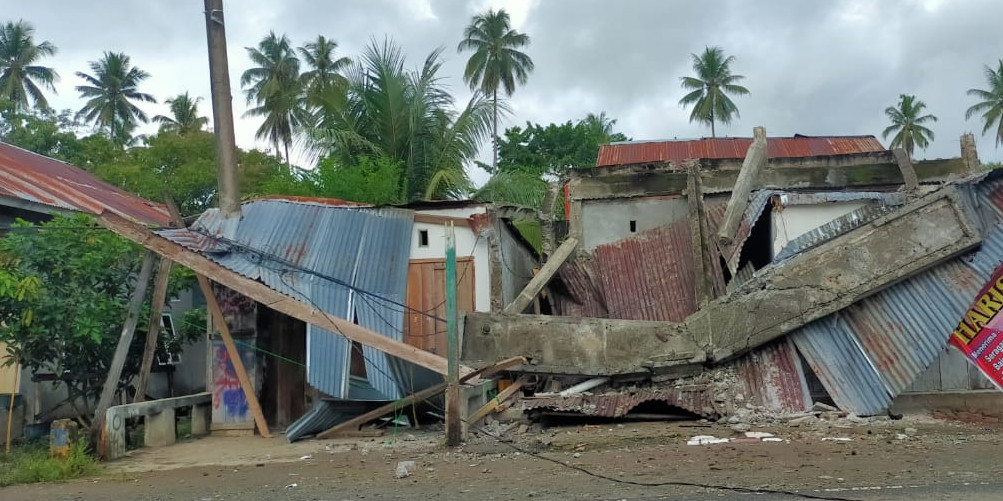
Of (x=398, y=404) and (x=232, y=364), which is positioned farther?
(x=232, y=364)

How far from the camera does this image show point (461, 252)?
40.7 ft

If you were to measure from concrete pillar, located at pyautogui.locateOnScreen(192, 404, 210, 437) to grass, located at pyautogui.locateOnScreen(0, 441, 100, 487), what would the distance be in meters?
2.26

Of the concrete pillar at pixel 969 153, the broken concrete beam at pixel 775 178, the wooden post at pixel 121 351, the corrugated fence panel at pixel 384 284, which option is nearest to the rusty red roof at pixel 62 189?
the wooden post at pixel 121 351

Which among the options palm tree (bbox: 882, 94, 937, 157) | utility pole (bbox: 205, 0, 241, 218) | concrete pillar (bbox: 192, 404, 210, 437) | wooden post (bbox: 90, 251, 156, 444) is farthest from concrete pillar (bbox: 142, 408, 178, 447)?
palm tree (bbox: 882, 94, 937, 157)

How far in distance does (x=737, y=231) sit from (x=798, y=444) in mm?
4498

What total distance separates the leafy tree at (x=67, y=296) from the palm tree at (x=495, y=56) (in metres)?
27.5

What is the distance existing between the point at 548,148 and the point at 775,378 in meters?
26.0

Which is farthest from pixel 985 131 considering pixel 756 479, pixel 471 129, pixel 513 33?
pixel 756 479

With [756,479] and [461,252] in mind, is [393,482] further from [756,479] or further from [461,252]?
[461,252]

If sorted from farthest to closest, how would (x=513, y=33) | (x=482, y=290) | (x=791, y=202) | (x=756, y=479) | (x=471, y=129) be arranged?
(x=513, y=33), (x=471, y=129), (x=482, y=290), (x=791, y=202), (x=756, y=479)

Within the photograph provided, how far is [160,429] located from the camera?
10.4 m

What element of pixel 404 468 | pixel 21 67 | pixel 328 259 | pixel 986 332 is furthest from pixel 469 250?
pixel 21 67

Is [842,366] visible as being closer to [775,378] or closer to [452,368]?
[775,378]

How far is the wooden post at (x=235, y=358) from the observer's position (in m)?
10.6
